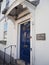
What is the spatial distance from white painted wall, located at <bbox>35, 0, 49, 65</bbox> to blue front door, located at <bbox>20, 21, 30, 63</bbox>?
1489 millimetres

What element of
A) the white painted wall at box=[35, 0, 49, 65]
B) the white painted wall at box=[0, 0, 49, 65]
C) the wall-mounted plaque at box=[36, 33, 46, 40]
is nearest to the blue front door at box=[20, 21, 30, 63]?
the white painted wall at box=[0, 0, 49, 65]

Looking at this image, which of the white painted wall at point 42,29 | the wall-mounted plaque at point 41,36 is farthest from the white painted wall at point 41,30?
the wall-mounted plaque at point 41,36

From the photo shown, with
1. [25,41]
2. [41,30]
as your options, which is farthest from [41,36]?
[25,41]

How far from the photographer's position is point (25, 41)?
8477 mm

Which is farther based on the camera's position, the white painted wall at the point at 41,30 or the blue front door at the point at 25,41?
the blue front door at the point at 25,41

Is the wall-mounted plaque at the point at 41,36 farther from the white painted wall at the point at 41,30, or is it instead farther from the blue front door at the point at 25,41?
the blue front door at the point at 25,41

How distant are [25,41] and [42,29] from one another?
2.42m

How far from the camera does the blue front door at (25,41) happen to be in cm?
808

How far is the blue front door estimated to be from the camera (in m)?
8.08

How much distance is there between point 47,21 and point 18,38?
12.1 ft

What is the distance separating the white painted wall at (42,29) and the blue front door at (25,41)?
1.49 meters

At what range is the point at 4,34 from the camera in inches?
493

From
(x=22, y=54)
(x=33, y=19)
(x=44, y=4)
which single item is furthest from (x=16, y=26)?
(x=44, y=4)

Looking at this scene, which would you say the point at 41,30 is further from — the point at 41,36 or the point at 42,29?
the point at 41,36
